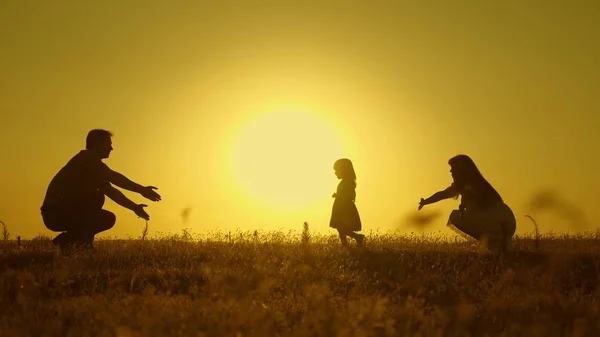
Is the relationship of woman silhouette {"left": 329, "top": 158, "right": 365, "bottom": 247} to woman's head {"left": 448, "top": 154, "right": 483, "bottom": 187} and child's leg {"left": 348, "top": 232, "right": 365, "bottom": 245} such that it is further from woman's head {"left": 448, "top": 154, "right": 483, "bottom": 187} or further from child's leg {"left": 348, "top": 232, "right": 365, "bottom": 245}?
woman's head {"left": 448, "top": 154, "right": 483, "bottom": 187}

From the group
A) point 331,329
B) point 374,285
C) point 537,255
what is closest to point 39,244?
point 374,285

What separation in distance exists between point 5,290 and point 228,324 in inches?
131

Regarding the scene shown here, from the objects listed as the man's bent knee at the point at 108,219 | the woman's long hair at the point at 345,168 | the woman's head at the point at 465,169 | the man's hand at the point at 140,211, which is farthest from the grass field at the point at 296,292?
the woman's long hair at the point at 345,168

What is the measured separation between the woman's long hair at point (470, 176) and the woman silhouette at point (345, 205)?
8.91ft

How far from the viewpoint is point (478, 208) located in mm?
13398

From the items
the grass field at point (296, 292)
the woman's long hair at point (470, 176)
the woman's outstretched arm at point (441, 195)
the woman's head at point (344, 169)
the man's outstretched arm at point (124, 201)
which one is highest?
the woman's head at point (344, 169)

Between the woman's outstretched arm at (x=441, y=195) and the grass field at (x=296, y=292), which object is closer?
the grass field at (x=296, y=292)

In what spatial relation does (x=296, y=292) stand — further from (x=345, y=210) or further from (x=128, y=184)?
(x=345, y=210)

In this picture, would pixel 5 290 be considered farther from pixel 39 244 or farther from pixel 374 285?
pixel 39 244

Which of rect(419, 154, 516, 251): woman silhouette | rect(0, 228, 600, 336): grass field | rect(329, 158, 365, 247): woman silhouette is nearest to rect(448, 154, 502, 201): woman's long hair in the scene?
rect(419, 154, 516, 251): woman silhouette

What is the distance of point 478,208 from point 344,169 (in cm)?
348

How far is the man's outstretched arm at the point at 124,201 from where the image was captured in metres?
12.3

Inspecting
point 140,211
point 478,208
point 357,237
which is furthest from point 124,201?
point 478,208

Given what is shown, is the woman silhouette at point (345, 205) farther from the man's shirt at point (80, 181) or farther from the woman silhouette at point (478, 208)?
the man's shirt at point (80, 181)
